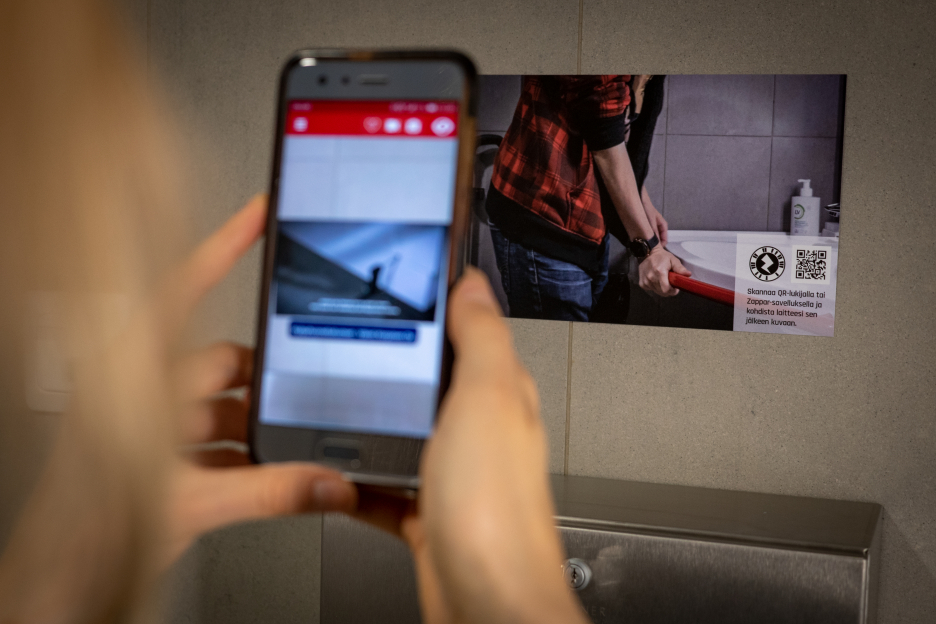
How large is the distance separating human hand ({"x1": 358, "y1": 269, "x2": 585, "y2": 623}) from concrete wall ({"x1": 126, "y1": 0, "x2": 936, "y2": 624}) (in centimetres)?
83

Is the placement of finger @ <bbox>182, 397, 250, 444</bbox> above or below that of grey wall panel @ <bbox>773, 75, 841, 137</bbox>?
below

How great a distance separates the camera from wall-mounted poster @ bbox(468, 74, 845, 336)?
108 centimetres

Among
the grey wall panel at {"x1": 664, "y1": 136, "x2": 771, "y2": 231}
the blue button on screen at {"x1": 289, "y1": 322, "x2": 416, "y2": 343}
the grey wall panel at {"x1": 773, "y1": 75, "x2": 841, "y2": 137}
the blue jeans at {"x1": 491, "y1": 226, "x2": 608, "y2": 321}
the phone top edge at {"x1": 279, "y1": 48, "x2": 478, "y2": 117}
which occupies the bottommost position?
the blue button on screen at {"x1": 289, "y1": 322, "x2": 416, "y2": 343}

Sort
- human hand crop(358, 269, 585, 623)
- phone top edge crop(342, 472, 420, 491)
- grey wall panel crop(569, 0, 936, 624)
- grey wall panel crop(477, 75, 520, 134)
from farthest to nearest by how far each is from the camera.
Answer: grey wall panel crop(477, 75, 520, 134)
grey wall panel crop(569, 0, 936, 624)
phone top edge crop(342, 472, 420, 491)
human hand crop(358, 269, 585, 623)

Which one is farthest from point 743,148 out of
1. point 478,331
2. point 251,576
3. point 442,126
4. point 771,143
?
point 251,576

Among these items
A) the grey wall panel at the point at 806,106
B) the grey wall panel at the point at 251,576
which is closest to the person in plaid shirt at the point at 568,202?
the grey wall panel at the point at 806,106

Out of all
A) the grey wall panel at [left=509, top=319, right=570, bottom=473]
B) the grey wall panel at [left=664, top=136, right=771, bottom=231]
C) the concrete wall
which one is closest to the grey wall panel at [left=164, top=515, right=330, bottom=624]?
Result: the concrete wall

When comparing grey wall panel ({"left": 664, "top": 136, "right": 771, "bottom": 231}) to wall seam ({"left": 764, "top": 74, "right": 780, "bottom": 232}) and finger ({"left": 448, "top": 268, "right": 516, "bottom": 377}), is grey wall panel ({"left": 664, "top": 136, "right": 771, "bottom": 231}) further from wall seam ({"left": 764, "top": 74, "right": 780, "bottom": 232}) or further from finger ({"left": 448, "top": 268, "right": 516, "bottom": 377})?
finger ({"left": 448, "top": 268, "right": 516, "bottom": 377})

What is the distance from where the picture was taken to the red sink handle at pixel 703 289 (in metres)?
1.13

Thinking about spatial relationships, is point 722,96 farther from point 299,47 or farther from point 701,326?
point 299,47

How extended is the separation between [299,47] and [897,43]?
98 cm

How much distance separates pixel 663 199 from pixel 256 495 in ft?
2.92

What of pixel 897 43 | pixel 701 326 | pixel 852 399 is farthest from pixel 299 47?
pixel 852 399

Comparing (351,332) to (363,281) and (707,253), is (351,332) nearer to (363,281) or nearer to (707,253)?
(363,281)
